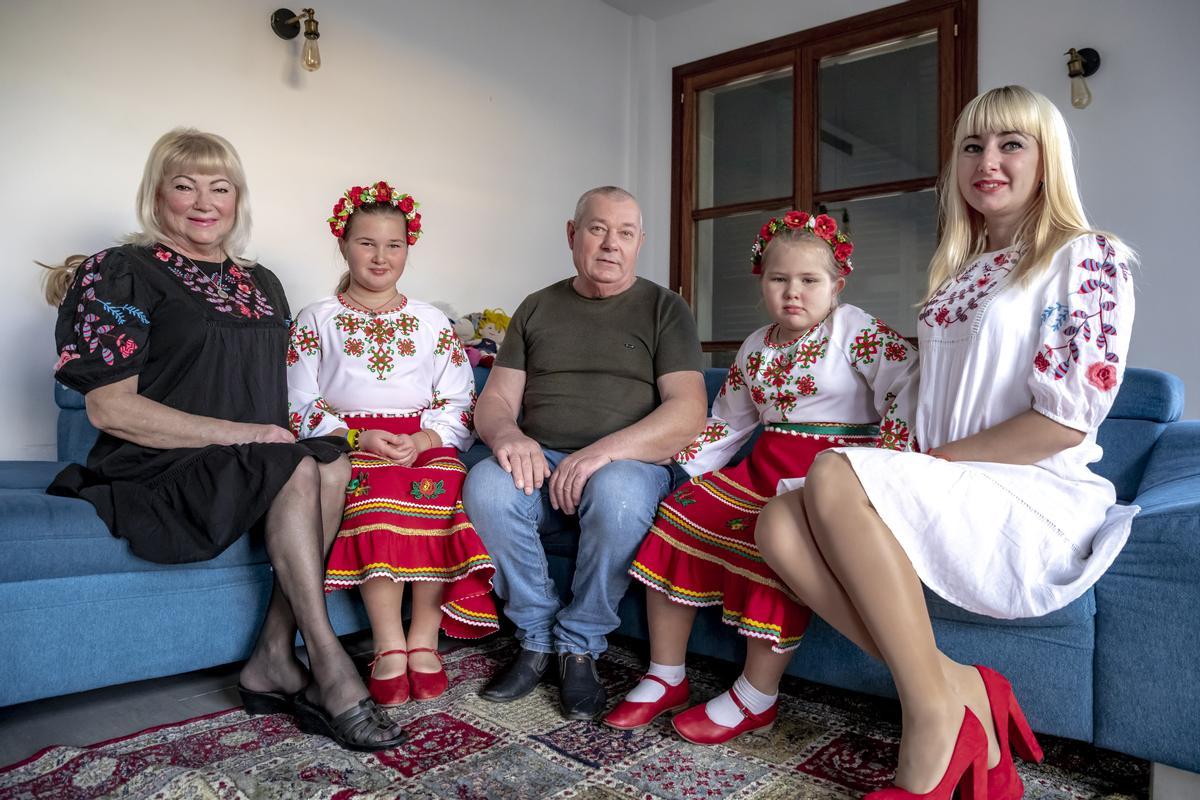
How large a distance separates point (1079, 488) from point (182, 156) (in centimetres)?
201

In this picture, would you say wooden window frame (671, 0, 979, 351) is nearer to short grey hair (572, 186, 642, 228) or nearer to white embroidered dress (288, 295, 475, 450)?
short grey hair (572, 186, 642, 228)

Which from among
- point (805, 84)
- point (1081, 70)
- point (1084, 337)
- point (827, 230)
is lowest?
point (1084, 337)

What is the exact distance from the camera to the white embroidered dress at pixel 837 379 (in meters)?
1.87

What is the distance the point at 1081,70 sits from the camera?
378 cm

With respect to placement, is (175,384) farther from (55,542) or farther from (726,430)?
(726,430)

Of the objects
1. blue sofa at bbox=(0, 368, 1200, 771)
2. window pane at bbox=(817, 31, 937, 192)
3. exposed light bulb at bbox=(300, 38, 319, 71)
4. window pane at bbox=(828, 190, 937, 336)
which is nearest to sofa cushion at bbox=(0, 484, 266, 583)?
blue sofa at bbox=(0, 368, 1200, 771)

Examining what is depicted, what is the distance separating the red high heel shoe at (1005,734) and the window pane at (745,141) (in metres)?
3.70

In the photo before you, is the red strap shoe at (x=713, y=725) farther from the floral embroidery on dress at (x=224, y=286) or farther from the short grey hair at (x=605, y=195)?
the floral embroidery on dress at (x=224, y=286)

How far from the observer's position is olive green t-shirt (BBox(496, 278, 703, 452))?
224 centimetres

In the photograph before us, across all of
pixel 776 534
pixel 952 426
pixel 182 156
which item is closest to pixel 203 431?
pixel 182 156

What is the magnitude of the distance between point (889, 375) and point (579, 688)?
0.94m

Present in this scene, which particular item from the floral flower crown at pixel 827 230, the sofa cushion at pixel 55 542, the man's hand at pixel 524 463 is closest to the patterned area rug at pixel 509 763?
the sofa cushion at pixel 55 542

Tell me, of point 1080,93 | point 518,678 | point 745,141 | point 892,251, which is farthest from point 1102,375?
point 745,141

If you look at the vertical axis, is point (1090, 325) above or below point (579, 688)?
above
